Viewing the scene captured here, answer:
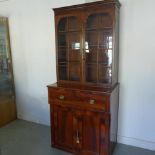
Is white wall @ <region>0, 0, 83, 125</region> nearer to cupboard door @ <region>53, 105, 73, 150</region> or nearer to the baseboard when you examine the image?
cupboard door @ <region>53, 105, 73, 150</region>

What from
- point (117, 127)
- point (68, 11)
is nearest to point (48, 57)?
point (68, 11)

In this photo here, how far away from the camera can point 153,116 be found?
7.81 ft

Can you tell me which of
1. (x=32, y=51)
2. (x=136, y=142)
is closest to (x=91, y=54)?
(x=32, y=51)

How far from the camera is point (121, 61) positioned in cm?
244

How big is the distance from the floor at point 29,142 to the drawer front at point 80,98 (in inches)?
30.4

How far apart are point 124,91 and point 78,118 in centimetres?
80

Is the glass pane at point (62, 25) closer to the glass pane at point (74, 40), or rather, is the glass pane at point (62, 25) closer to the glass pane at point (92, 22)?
the glass pane at point (74, 40)

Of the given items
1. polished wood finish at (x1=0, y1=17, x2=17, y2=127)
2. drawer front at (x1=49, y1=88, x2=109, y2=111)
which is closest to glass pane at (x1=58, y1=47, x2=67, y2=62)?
drawer front at (x1=49, y1=88, x2=109, y2=111)

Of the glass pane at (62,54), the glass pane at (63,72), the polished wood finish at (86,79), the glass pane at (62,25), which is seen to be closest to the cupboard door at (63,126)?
the polished wood finish at (86,79)

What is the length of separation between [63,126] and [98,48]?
1.21 metres

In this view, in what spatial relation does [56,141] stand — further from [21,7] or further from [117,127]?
[21,7]

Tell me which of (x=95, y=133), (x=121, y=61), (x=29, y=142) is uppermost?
(x=121, y=61)

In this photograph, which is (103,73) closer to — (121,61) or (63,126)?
(121,61)

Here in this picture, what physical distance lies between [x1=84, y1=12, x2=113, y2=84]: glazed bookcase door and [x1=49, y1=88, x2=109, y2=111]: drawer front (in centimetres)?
29
